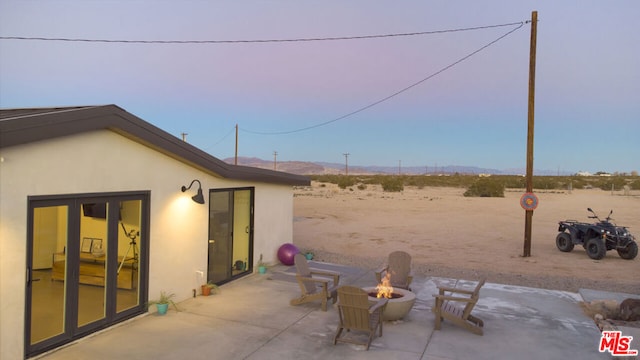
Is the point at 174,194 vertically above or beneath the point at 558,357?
above

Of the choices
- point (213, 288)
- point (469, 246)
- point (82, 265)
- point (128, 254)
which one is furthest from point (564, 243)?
point (82, 265)

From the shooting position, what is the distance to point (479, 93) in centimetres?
3388

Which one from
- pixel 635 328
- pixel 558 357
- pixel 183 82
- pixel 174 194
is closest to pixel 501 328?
pixel 558 357

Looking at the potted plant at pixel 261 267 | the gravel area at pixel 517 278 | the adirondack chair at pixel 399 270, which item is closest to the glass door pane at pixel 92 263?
the potted plant at pixel 261 267

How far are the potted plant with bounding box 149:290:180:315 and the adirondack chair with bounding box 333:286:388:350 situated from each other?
3.19m

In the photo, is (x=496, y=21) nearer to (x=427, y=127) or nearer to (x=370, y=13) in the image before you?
(x=370, y=13)

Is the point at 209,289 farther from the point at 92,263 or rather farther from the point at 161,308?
the point at 92,263

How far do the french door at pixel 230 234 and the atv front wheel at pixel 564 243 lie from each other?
11.8m

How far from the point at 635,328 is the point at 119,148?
8950 millimetres

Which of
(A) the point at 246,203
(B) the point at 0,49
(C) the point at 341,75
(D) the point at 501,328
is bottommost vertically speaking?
(D) the point at 501,328

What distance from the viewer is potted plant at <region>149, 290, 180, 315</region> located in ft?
24.0

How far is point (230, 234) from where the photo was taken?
9.82 meters

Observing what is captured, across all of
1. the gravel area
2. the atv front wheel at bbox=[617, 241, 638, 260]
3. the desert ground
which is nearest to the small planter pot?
the gravel area

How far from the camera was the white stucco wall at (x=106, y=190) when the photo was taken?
195 inches
